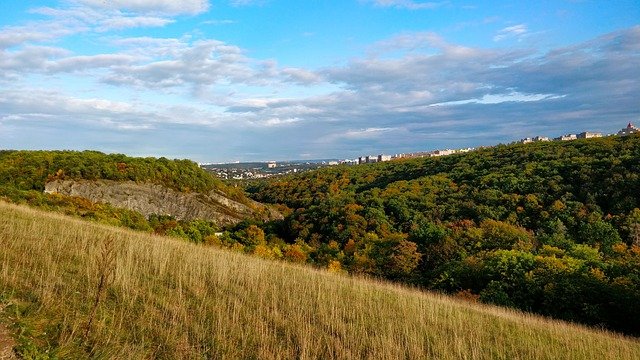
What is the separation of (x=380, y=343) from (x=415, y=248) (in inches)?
1215

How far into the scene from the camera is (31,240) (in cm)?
880

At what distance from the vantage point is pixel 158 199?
61.0 m

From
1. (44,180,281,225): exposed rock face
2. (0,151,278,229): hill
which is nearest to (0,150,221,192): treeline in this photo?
(0,151,278,229): hill

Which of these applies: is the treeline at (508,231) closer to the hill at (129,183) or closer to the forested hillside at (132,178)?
the forested hillside at (132,178)

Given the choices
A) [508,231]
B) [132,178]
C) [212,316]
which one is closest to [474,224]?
[508,231]

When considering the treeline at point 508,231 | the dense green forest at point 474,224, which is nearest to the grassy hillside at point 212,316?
the dense green forest at point 474,224

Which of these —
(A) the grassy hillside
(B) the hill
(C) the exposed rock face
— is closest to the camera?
(A) the grassy hillside

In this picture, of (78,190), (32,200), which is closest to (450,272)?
(32,200)

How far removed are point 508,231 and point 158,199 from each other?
147 feet

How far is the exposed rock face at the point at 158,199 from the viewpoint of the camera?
2143 inches

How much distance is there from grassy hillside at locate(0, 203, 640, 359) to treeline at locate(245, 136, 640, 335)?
1225 cm

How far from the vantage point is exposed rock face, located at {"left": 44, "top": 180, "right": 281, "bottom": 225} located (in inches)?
2143

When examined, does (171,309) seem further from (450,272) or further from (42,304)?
(450,272)

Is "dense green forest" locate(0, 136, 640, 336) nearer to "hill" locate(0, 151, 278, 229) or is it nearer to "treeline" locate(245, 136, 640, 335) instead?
"treeline" locate(245, 136, 640, 335)
